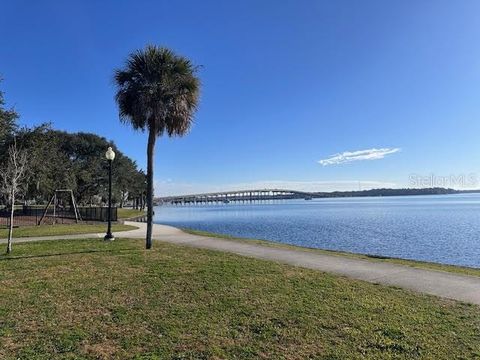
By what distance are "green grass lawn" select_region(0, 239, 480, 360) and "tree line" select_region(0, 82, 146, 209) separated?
1917 cm

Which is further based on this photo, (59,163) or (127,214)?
(127,214)

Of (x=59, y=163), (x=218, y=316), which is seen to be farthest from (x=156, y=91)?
(x=59, y=163)

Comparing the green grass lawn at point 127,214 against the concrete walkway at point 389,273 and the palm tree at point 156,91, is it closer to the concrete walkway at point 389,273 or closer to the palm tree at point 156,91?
the palm tree at point 156,91

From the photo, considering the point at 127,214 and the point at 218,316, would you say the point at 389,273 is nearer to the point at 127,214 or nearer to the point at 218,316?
the point at 218,316

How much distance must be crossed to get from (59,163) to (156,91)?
34.0 metres

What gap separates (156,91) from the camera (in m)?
13.6

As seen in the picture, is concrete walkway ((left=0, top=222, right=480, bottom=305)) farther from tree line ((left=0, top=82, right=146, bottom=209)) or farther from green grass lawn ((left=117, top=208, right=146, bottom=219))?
green grass lawn ((left=117, top=208, right=146, bottom=219))

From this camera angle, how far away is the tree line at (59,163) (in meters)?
33.0

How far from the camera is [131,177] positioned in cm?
7562

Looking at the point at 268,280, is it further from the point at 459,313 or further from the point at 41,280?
the point at 41,280

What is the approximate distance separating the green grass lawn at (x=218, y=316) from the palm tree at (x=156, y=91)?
19.2 ft

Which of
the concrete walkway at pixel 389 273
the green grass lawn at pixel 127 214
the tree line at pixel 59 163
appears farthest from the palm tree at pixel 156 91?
the green grass lawn at pixel 127 214

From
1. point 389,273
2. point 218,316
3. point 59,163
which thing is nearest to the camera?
point 218,316

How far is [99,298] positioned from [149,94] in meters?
7.98
